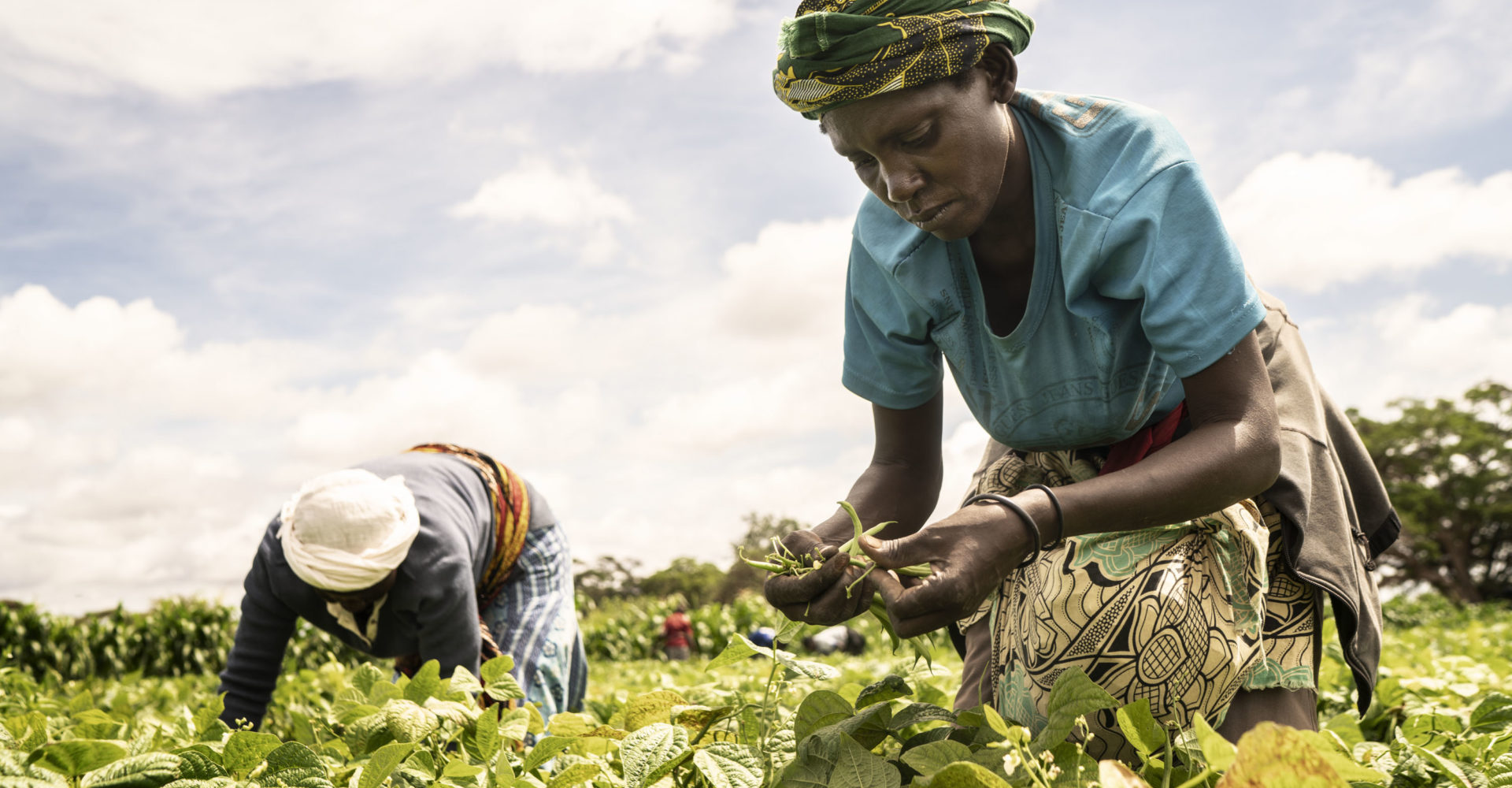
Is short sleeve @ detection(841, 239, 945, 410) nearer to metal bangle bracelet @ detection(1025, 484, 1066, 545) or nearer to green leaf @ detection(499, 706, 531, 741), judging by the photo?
metal bangle bracelet @ detection(1025, 484, 1066, 545)

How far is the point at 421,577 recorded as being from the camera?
286 cm

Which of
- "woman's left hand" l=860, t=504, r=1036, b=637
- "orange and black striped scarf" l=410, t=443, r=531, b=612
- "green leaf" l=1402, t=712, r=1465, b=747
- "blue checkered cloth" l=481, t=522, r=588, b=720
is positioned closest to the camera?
"woman's left hand" l=860, t=504, r=1036, b=637

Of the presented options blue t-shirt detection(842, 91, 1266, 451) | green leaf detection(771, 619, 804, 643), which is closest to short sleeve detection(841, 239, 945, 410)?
blue t-shirt detection(842, 91, 1266, 451)

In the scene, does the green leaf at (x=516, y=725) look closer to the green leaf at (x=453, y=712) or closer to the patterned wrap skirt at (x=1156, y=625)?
the green leaf at (x=453, y=712)

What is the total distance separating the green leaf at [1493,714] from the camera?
1774 mm

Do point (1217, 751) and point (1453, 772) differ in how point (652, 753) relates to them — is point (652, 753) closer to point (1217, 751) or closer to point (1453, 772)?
point (1217, 751)

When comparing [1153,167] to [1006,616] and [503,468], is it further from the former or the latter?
[503,468]

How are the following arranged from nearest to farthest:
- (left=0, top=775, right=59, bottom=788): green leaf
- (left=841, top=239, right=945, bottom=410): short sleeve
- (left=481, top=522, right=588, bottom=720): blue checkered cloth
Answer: (left=0, top=775, right=59, bottom=788): green leaf, (left=841, top=239, right=945, bottom=410): short sleeve, (left=481, top=522, right=588, bottom=720): blue checkered cloth

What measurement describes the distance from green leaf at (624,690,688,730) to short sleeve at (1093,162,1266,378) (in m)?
0.99

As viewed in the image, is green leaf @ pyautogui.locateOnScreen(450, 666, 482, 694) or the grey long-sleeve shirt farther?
the grey long-sleeve shirt

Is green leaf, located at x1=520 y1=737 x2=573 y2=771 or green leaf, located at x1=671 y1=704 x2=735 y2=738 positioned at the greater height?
green leaf, located at x1=520 y1=737 x2=573 y2=771

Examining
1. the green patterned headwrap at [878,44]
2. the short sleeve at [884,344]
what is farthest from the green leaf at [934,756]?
the green patterned headwrap at [878,44]

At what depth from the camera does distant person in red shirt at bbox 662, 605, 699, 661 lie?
12087mm

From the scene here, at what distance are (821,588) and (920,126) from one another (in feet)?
2.43
